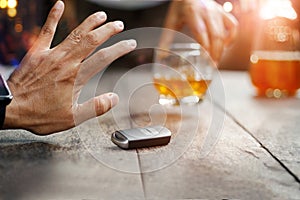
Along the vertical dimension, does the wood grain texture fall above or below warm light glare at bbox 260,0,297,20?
below

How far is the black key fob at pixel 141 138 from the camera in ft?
2.57

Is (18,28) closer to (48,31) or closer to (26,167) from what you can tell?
(48,31)

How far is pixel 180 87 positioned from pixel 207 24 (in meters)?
0.20

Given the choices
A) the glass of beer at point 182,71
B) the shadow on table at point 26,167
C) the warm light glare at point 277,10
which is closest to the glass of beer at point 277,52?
the warm light glare at point 277,10

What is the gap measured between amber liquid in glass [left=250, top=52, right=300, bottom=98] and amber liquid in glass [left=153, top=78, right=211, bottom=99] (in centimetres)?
25

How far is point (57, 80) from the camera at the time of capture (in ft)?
2.65

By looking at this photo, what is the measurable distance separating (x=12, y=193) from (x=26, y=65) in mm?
290

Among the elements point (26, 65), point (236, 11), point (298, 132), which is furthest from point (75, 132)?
point (236, 11)

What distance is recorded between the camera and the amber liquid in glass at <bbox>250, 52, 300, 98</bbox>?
1.30 metres

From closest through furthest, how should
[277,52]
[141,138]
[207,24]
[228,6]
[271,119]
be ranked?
[141,138], [271,119], [207,24], [277,52], [228,6]

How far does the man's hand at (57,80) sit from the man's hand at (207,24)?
15.2 inches

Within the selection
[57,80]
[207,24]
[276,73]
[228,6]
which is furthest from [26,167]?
[228,6]

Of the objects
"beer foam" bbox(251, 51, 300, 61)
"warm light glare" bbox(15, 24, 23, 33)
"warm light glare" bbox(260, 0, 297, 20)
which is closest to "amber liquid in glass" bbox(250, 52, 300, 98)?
"beer foam" bbox(251, 51, 300, 61)

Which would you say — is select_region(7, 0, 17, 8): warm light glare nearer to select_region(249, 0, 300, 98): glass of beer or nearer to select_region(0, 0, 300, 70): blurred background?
select_region(0, 0, 300, 70): blurred background
